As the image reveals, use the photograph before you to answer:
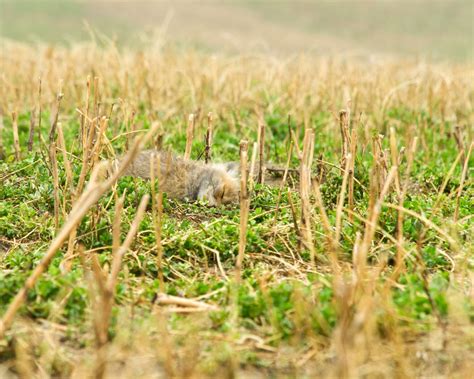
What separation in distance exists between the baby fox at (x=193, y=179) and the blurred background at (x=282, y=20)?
3736 cm

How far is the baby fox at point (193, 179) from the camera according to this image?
5629 mm

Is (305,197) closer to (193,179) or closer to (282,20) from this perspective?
(193,179)

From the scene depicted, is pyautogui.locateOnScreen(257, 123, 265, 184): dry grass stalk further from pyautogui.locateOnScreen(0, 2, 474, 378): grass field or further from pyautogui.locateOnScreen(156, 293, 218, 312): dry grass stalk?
pyautogui.locateOnScreen(156, 293, 218, 312): dry grass stalk

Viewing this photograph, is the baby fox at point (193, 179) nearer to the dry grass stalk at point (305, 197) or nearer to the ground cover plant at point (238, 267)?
the ground cover plant at point (238, 267)

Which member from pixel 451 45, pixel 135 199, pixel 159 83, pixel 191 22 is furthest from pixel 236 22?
pixel 135 199

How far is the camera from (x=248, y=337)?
3258 mm

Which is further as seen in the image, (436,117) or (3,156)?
(436,117)

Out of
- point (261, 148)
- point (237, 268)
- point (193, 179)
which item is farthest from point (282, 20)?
point (237, 268)

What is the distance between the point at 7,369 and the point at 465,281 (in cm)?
236

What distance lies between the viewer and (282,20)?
5616 cm

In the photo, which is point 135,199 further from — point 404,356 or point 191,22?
point 191,22

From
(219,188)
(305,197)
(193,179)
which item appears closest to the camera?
(305,197)

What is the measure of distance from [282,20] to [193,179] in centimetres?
5200

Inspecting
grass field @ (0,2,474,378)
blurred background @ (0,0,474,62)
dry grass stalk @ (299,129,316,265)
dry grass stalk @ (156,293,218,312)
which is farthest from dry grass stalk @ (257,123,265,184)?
blurred background @ (0,0,474,62)
